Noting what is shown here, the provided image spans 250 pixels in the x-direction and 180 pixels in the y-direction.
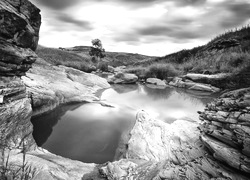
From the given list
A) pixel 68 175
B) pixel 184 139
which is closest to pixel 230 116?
pixel 184 139

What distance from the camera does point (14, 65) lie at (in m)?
4.11

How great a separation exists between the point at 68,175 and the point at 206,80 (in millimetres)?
13028

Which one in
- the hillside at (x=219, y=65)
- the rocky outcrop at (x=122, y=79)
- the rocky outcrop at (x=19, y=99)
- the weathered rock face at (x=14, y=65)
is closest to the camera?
the rocky outcrop at (x=19, y=99)

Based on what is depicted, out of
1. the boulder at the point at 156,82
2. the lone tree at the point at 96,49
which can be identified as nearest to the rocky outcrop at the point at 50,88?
the boulder at the point at 156,82

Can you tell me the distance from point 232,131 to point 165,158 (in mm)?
1695

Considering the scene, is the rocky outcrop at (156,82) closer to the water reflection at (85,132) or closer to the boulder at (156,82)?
the boulder at (156,82)

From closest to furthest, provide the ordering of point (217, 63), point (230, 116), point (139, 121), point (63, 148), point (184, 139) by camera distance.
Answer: point (230, 116)
point (184, 139)
point (63, 148)
point (139, 121)
point (217, 63)

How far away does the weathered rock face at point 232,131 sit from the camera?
2109 millimetres

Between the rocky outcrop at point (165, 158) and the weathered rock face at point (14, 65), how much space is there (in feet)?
7.65

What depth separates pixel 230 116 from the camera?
251cm

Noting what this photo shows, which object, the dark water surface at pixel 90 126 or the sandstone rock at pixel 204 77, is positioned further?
the sandstone rock at pixel 204 77

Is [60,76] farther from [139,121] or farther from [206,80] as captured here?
[206,80]

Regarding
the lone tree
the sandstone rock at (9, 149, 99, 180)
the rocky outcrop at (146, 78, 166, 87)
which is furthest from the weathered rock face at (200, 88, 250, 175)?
the lone tree

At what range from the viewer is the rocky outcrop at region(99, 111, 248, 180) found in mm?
2439
